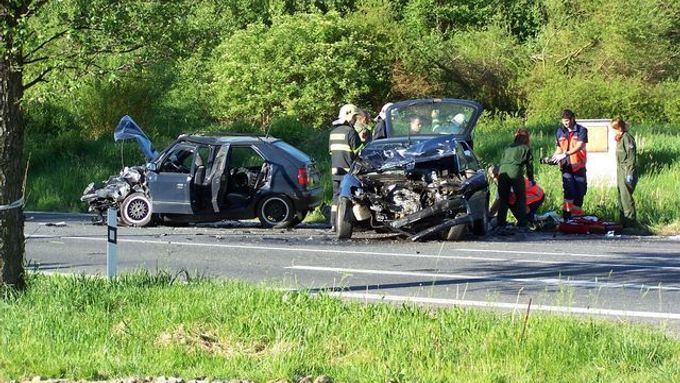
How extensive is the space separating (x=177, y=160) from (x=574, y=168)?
662cm

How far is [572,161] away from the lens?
747 inches

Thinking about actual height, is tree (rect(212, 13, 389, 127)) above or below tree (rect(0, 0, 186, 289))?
above

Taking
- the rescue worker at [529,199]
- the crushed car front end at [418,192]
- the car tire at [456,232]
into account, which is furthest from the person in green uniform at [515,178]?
the car tire at [456,232]

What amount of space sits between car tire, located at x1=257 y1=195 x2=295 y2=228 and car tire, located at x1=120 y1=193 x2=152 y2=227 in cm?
187

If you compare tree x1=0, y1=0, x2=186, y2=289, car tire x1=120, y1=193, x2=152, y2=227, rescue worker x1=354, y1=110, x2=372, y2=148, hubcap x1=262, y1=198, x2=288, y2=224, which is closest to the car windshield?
rescue worker x1=354, y1=110, x2=372, y2=148

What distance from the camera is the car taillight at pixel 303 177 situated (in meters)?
19.2

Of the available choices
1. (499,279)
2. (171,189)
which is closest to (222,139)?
(171,189)

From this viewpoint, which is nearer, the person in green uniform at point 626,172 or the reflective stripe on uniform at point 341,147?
the reflective stripe on uniform at point 341,147

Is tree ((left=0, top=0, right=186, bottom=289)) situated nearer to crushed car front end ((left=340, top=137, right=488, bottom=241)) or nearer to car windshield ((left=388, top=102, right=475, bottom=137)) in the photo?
crushed car front end ((left=340, top=137, right=488, bottom=241))

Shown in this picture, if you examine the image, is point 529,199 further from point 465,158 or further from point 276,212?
point 276,212

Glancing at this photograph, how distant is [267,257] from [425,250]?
2212mm

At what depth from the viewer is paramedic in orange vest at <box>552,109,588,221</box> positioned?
18953mm

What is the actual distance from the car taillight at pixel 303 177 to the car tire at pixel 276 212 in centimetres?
36

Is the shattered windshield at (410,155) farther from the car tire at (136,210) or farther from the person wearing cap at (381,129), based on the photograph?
the car tire at (136,210)
